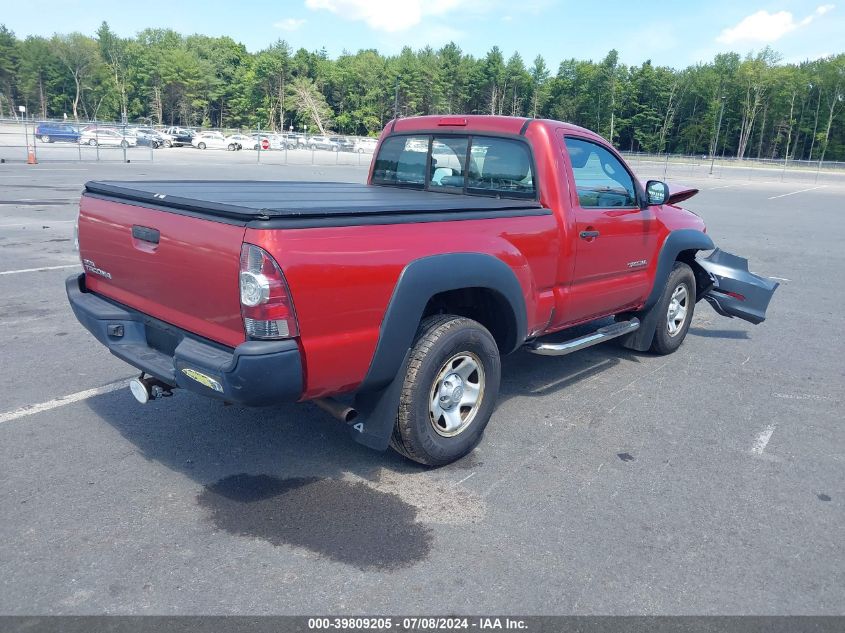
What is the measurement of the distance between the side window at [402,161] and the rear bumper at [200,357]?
8.29ft

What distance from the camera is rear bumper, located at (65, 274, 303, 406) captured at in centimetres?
294

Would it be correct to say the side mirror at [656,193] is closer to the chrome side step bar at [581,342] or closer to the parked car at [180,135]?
the chrome side step bar at [581,342]

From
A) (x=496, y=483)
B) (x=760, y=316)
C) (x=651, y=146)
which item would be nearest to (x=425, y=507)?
(x=496, y=483)

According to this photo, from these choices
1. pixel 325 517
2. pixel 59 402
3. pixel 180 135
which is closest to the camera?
pixel 325 517

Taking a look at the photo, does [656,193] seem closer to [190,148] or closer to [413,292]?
[413,292]

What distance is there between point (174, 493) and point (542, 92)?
396 feet

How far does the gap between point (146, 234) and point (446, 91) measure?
113 m

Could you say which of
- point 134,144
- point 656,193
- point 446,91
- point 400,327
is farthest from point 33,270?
point 446,91

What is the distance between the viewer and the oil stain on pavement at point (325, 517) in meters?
3.14

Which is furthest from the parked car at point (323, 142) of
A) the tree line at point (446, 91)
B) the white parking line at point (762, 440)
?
the white parking line at point (762, 440)

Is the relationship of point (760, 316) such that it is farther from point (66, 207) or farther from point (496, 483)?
point (66, 207)

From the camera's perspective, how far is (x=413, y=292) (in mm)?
3424

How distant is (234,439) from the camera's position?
14.0 ft

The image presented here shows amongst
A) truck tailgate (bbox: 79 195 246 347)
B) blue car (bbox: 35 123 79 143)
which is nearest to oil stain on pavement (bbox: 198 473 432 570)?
truck tailgate (bbox: 79 195 246 347)
